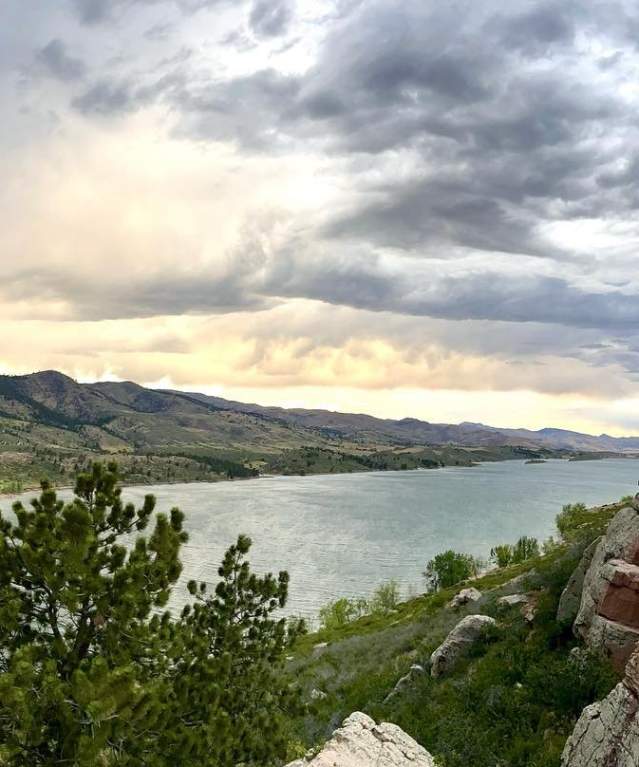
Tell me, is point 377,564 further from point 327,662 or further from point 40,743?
point 40,743

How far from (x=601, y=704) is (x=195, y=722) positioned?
42.8ft

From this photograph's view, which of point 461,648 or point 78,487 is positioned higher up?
point 78,487

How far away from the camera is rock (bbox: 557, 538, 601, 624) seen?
1136 inches

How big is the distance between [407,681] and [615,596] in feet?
44.6

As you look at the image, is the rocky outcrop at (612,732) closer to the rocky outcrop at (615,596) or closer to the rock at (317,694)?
the rocky outcrop at (615,596)

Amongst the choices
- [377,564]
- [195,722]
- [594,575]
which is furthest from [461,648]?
[377,564]

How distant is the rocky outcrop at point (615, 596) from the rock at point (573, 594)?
1.42 meters

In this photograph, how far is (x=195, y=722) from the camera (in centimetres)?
2042

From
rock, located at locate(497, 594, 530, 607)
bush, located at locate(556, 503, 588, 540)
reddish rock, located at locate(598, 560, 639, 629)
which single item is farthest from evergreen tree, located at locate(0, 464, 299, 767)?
bush, located at locate(556, 503, 588, 540)

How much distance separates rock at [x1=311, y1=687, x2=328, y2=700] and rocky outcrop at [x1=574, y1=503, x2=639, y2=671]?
19.1m

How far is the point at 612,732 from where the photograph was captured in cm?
1661

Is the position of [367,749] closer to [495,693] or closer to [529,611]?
[495,693]

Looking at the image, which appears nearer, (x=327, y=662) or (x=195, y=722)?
(x=195, y=722)

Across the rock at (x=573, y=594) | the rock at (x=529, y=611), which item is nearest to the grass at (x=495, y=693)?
the rock at (x=529, y=611)
